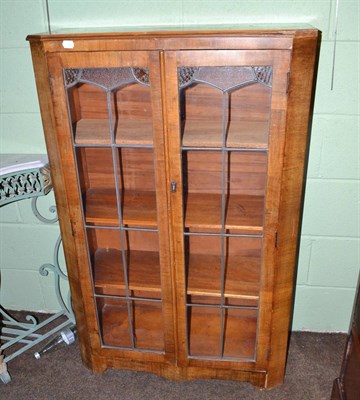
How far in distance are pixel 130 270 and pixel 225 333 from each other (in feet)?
1.94

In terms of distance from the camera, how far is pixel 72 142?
1694mm

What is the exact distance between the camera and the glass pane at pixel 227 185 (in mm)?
1866

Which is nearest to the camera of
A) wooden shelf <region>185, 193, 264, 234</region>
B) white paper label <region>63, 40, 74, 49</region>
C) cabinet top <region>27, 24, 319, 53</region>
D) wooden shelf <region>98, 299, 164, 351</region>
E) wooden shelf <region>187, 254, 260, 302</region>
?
cabinet top <region>27, 24, 319, 53</region>

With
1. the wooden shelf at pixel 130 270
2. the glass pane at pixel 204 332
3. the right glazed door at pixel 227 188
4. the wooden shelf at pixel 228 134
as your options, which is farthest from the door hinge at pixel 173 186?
the glass pane at pixel 204 332

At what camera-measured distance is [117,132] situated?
1765 mm

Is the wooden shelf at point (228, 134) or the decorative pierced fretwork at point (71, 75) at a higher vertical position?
the decorative pierced fretwork at point (71, 75)

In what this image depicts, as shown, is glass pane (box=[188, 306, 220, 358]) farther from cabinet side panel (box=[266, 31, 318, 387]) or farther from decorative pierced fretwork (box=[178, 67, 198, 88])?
decorative pierced fretwork (box=[178, 67, 198, 88])

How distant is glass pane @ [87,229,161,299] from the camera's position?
6.61 feet

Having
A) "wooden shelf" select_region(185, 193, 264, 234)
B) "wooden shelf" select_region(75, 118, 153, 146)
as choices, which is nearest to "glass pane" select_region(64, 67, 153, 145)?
"wooden shelf" select_region(75, 118, 153, 146)

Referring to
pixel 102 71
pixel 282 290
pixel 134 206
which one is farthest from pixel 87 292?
pixel 102 71

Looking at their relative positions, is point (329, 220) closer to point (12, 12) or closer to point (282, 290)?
point (282, 290)

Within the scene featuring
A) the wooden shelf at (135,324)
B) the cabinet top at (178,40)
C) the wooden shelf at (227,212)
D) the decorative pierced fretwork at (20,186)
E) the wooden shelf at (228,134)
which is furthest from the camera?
the wooden shelf at (135,324)

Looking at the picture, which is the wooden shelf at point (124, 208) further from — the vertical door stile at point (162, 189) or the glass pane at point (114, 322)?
the glass pane at point (114, 322)

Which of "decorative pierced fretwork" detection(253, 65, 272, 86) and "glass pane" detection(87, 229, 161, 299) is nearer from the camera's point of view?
"decorative pierced fretwork" detection(253, 65, 272, 86)
